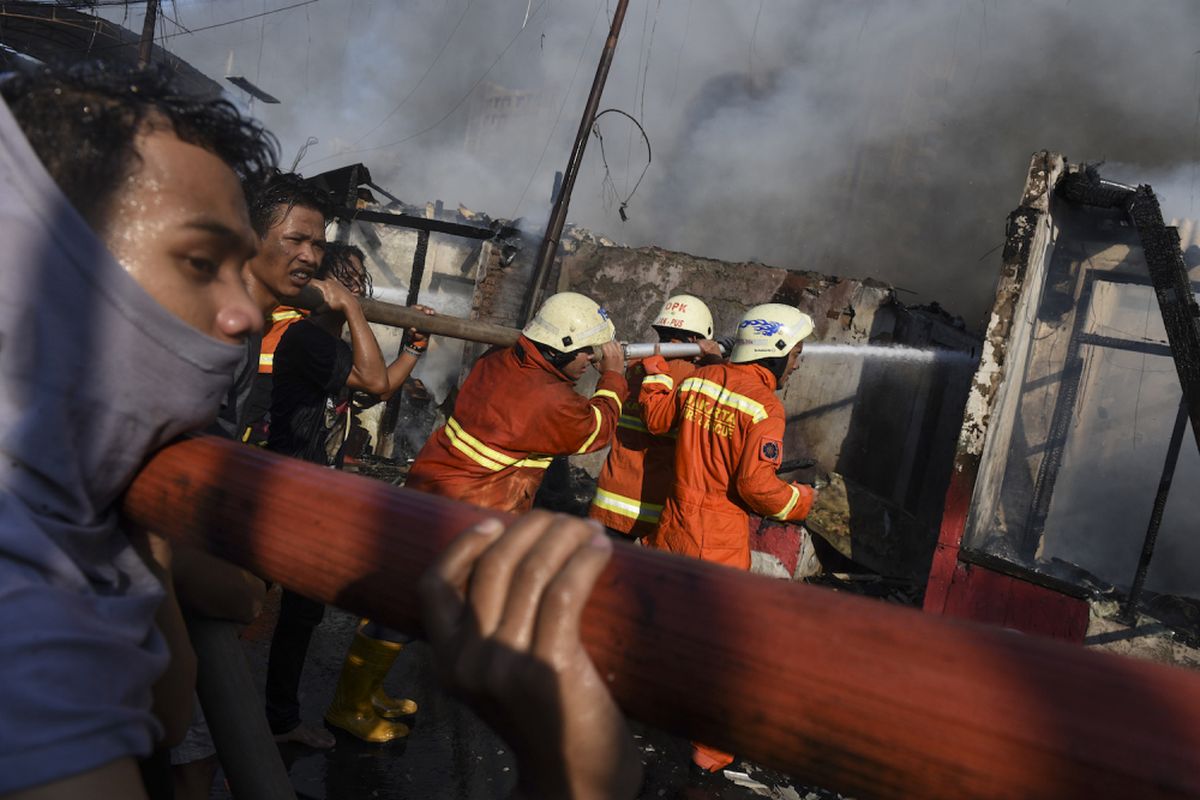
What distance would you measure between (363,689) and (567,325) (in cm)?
215

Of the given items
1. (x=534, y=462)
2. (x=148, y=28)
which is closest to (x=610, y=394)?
(x=534, y=462)

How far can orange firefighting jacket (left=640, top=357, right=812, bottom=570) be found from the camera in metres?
4.27

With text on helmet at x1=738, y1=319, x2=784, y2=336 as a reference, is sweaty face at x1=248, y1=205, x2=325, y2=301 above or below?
below

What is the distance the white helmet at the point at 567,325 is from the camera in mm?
4105

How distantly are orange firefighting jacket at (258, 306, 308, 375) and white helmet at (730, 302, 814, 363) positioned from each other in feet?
Answer: 8.50

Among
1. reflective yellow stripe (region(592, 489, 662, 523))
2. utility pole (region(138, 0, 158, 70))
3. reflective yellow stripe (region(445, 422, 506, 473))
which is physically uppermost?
utility pole (region(138, 0, 158, 70))

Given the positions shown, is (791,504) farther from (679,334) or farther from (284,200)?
(284,200)

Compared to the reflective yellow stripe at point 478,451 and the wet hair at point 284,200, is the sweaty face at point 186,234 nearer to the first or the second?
the wet hair at point 284,200

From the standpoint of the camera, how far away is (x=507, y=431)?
390 cm

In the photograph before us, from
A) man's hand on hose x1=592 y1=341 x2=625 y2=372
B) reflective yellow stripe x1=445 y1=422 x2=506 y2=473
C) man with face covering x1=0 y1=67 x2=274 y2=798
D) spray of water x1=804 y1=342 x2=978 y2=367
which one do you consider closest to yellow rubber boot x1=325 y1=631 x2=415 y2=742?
reflective yellow stripe x1=445 y1=422 x2=506 y2=473

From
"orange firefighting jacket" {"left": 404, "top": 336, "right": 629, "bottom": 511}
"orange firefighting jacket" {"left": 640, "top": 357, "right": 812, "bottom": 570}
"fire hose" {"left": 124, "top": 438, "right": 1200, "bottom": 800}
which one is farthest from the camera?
"orange firefighting jacket" {"left": 640, "top": 357, "right": 812, "bottom": 570}

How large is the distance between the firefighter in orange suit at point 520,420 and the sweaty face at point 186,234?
2.96 metres

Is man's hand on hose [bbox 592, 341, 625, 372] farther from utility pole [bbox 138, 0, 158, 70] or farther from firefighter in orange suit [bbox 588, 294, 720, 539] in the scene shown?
utility pole [bbox 138, 0, 158, 70]

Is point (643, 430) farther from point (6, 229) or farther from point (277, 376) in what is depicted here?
point (6, 229)
